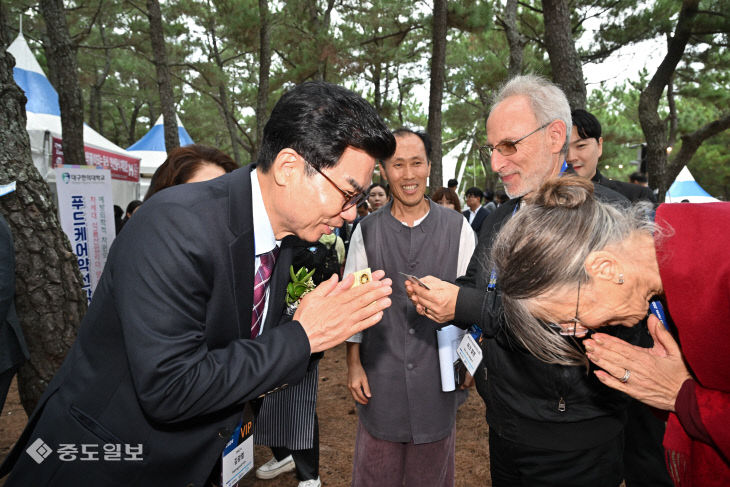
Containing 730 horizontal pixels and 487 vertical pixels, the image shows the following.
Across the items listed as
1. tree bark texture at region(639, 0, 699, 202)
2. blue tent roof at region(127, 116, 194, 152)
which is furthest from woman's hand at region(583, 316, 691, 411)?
blue tent roof at region(127, 116, 194, 152)

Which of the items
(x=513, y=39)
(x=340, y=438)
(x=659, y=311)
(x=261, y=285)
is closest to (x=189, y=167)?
(x=261, y=285)

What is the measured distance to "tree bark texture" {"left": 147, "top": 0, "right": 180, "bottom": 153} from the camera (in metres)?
9.30

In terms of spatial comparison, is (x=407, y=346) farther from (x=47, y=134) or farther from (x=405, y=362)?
(x=47, y=134)

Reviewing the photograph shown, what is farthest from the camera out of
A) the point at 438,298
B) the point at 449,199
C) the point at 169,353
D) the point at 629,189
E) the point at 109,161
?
the point at 109,161

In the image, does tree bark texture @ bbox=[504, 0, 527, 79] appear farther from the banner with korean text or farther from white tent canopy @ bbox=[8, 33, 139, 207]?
the banner with korean text

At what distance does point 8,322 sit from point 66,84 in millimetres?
6572

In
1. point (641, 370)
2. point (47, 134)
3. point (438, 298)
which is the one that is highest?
point (47, 134)

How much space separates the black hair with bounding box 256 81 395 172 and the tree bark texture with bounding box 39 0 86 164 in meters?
7.64

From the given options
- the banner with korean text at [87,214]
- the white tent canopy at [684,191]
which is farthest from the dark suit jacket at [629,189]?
the white tent canopy at [684,191]

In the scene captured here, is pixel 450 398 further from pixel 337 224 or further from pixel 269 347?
pixel 269 347

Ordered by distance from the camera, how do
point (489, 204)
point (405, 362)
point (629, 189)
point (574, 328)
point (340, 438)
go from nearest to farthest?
point (574, 328) < point (405, 362) < point (629, 189) < point (340, 438) < point (489, 204)

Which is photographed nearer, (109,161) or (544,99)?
(544,99)

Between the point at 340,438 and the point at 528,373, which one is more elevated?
the point at 528,373

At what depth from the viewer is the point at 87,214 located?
203 inches
